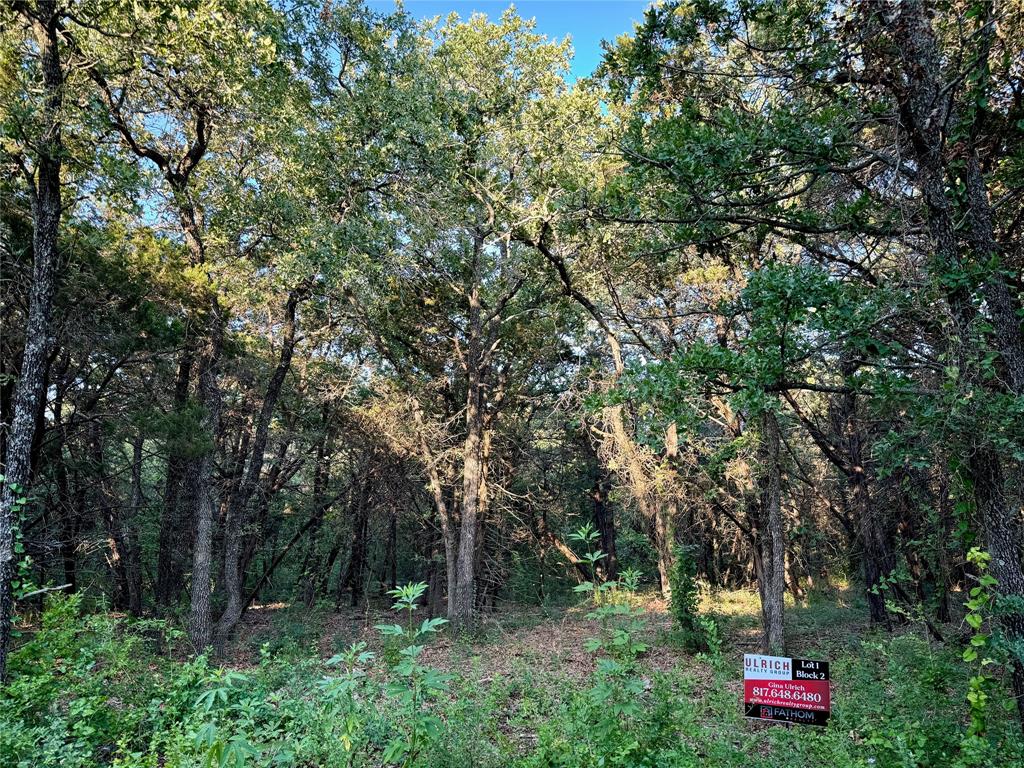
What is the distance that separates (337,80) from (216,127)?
251 centimetres

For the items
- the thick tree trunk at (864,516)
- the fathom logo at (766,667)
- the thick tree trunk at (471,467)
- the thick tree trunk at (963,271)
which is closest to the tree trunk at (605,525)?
the thick tree trunk at (471,467)

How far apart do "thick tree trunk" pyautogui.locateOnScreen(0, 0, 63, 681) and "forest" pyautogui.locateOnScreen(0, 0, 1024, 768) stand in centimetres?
6

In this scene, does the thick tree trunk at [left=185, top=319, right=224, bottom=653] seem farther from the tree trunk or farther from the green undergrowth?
the tree trunk

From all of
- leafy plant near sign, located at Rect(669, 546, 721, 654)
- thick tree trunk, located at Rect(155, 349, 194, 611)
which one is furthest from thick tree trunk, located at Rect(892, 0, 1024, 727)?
thick tree trunk, located at Rect(155, 349, 194, 611)

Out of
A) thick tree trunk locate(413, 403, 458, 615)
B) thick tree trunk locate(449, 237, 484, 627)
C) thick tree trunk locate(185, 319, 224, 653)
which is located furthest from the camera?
thick tree trunk locate(413, 403, 458, 615)

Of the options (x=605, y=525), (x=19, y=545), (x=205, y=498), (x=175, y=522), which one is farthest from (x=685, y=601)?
(x=605, y=525)

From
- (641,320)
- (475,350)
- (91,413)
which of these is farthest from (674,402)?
(91,413)

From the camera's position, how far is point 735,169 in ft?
16.4

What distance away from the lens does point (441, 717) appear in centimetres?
473

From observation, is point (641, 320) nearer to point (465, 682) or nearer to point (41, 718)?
point (465, 682)

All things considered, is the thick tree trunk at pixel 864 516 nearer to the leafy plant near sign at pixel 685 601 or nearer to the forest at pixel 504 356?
the forest at pixel 504 356

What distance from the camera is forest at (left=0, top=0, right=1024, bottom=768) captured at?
4344 mm

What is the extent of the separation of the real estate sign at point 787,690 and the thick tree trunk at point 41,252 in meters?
8.01

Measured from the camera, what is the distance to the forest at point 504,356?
4344 millimetres
